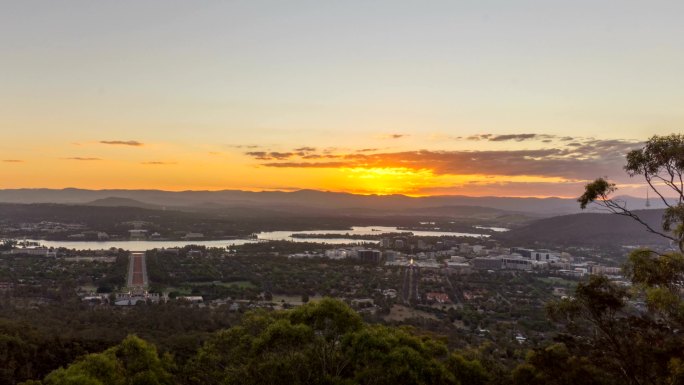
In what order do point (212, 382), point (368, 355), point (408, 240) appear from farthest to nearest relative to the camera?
point (408, 240) < point (212, 382) < point (368, 355)

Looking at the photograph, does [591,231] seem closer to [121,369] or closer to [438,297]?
[438,297]

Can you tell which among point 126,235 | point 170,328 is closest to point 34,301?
point 170,328

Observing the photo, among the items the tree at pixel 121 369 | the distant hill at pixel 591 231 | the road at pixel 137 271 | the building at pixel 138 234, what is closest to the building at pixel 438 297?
the road at pixel 137 271

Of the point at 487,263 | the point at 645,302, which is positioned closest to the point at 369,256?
the point at 487,263

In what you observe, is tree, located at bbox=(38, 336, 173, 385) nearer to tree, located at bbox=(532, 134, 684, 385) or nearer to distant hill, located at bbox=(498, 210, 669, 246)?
tree, located at bbox=(532, 134, 684, 385)

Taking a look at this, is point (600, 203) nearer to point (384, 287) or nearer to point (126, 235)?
point (384, 287)

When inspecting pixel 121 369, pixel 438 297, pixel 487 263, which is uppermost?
pixel 121 369

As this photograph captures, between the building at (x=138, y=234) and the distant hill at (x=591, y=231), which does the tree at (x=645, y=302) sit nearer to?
the distant hill at (x=591, y=231)

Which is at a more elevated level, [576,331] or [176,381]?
[576,331]
